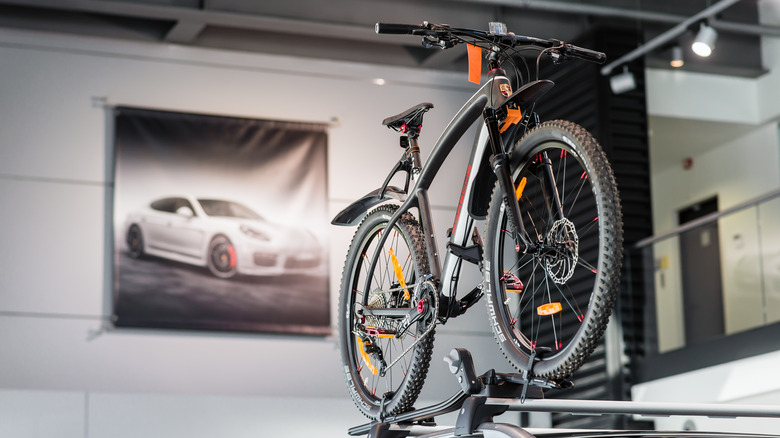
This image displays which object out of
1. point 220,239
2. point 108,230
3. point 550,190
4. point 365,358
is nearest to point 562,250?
point 550,190

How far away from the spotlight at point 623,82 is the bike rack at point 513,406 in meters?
5.53

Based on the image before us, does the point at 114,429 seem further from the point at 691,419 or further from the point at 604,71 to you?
the point at 604,71

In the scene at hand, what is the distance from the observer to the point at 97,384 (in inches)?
295

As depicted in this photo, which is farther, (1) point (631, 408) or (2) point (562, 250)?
(2) point (562, 250)

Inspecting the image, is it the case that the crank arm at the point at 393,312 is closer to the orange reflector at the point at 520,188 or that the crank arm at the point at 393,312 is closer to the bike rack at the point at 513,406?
the bike rack at the point at 513,406

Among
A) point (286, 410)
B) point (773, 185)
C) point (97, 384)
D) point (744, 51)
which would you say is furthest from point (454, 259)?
point (773, 185)

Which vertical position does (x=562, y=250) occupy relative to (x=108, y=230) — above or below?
below

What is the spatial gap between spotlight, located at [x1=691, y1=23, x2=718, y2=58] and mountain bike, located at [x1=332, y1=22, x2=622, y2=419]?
14.3 feet

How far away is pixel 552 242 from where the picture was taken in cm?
229

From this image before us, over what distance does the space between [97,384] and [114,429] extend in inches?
37.5

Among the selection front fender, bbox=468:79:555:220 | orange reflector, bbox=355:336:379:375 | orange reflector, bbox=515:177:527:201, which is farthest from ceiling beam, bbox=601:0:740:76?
orange reflector, bbox=515:177:527:201

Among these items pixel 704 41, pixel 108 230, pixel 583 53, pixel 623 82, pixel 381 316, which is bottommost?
pixel 381 316

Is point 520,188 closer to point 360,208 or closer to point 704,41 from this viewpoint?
point 360,208

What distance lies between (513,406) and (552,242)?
38cm
